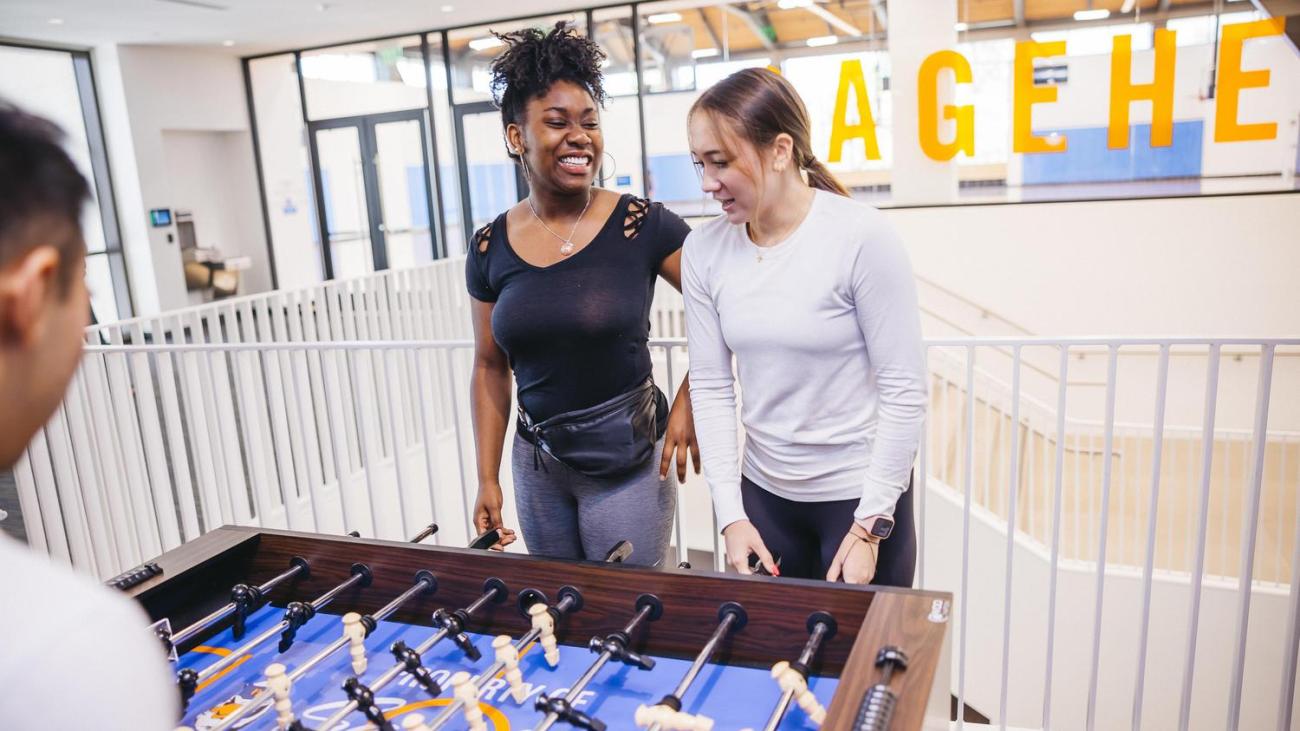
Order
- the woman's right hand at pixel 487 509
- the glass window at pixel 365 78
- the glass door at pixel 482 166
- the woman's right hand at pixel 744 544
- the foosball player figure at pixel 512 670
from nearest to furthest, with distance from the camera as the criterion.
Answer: the foosball player figure at pixel 512 670
the woman's right hand at pixel 744 544
the woman's right hand at pixel 487 509
the glass door at pixel 482 166
the glass window at pixel 365 78

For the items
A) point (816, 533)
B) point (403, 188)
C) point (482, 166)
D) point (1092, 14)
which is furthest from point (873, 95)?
point (816, 533)

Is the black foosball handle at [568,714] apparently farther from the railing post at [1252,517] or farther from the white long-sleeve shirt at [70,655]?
the railing post at [1252,517]

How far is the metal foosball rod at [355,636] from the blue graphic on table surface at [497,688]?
0.02 m

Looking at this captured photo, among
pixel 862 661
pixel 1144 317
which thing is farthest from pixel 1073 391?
pixel 862 661

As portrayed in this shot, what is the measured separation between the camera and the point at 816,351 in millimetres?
1432

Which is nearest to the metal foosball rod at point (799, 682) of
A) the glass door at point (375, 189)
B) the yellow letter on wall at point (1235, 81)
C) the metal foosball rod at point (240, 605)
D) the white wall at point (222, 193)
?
the metal foosball rod at point (240, 605)

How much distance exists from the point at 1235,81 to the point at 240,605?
23.4ft

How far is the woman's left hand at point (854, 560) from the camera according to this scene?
143 centimetres

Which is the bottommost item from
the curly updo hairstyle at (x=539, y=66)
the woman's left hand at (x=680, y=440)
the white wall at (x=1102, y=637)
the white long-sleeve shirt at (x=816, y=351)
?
the white wall at (x=1102, y=637)

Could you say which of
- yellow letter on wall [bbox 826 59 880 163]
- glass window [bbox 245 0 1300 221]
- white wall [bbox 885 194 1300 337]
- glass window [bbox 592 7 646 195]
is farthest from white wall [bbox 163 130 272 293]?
white wall [bbox 885 194 1300 337]

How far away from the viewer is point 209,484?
144 inches

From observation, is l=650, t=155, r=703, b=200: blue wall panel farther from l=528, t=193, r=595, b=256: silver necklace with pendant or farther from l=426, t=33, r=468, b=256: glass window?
l=528, t=193, r=595, b=256: silver necklace with pendant

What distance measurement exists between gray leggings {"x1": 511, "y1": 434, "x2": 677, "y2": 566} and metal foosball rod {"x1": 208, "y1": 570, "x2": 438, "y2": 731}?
1.19 feet

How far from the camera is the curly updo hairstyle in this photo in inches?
66.7
